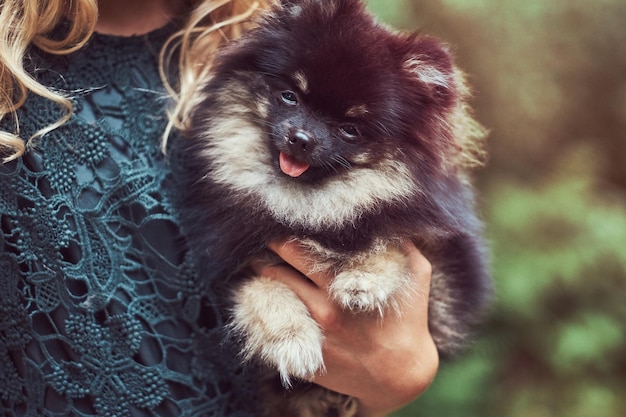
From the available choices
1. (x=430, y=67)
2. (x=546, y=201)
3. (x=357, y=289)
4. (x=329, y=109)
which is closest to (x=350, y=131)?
(x=329, y=109)

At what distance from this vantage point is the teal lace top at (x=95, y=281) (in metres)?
1.13

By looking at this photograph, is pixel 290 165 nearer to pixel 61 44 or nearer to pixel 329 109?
pixel 329 109

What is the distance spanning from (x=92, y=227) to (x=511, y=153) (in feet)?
7.78

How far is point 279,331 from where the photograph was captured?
1215mm

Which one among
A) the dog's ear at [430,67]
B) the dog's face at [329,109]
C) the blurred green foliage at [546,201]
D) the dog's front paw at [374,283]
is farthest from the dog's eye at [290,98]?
the blurred green foliage at [546,201]

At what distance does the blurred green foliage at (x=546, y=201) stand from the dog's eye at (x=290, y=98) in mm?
1560

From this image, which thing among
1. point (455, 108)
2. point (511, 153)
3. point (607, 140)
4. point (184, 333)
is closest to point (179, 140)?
point (184, 333)

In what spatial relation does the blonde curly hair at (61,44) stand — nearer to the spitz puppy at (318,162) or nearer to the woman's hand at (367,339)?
the spitz puppy at (318,162)

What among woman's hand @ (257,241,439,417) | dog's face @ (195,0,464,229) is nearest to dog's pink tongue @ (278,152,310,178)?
dog's face @ (195,0,464,229)

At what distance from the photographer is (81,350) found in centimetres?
113

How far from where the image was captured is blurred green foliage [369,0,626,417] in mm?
2668

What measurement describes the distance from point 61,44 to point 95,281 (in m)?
0.45

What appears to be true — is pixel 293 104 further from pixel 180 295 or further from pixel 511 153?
pixel 511 153

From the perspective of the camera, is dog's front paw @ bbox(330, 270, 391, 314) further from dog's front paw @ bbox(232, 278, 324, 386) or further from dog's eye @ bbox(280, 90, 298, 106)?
dog's eye @ bbox(280, 90, 298, 106)
